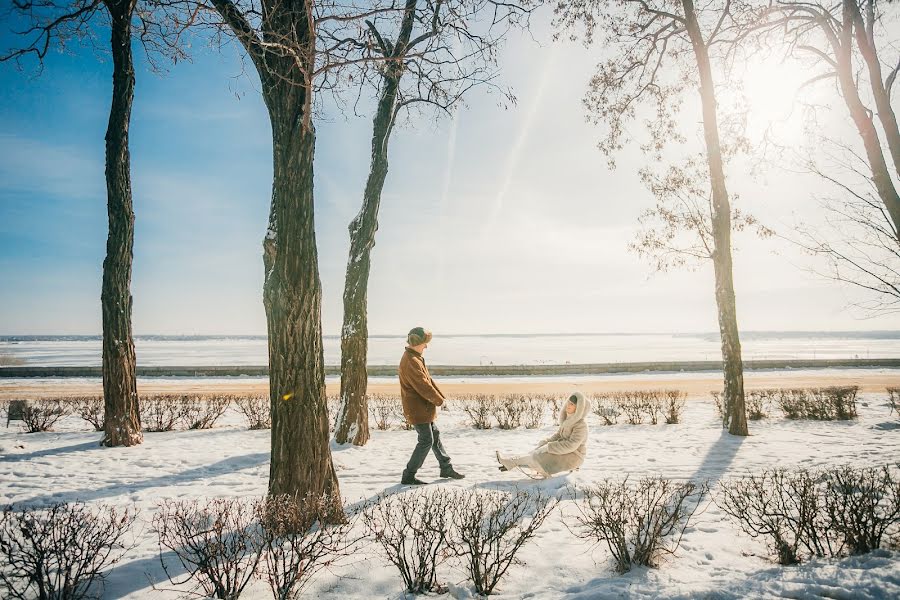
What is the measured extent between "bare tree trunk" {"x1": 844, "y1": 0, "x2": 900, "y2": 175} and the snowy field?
4.28 m

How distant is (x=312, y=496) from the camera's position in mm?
3783

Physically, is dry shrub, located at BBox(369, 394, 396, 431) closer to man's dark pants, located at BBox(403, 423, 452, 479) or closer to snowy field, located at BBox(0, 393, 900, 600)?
snowy field, located at BBox(0, 393, 900, 600)

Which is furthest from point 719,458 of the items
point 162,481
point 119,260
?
point 119,260

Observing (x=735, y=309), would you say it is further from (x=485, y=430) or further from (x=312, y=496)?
(x=312, y=496)

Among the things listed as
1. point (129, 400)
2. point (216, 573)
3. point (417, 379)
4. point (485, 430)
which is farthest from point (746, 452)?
point (129, 400)

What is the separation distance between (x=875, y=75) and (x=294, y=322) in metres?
7.93

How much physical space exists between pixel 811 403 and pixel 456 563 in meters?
11.3

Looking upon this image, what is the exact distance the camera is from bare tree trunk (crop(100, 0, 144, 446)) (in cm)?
748

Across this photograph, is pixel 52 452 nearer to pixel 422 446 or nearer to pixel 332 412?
pixel 332 412

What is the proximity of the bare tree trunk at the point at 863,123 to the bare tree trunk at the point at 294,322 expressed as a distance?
7.01m

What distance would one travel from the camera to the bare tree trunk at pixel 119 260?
7484 millimetres

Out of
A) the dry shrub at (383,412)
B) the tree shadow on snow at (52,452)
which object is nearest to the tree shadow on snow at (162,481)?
the tree shadow on snow at (52,452)

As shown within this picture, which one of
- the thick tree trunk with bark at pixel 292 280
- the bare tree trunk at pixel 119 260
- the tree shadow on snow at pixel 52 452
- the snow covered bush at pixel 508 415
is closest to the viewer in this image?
the thick tree trunk with bark at pixel 292 280

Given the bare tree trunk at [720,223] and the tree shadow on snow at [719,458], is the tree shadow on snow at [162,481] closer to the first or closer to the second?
the tree shadow on snow at [719,458]
